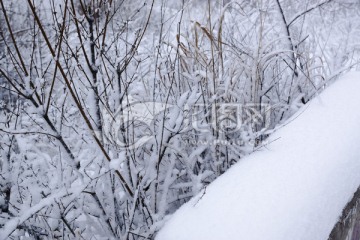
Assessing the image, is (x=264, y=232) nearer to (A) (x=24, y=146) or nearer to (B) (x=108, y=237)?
(B) (x=108, y=237)

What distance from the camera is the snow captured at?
0.87 meters

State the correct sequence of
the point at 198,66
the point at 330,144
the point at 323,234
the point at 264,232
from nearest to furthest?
the point at 264,232 < the point at 323,234 < the point at 330,144 < the point at 198,66

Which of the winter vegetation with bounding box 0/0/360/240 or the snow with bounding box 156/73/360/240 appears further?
the winter vegetation with bounding box 0/0/360/240

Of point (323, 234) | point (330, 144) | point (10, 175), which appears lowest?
point (323, 234)

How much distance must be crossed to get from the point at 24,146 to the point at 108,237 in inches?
20.6

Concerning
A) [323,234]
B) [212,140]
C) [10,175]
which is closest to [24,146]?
[10,175]

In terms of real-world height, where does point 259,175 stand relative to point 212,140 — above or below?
below

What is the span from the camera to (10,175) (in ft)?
4.42

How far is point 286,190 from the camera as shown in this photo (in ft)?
3.21

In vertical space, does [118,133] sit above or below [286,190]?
above

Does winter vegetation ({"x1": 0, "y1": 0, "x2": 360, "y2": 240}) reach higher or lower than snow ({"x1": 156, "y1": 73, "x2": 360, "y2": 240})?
higher

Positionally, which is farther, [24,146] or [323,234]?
[24,146]

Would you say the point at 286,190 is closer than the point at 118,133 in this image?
Yes

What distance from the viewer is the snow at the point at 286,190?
869mm
